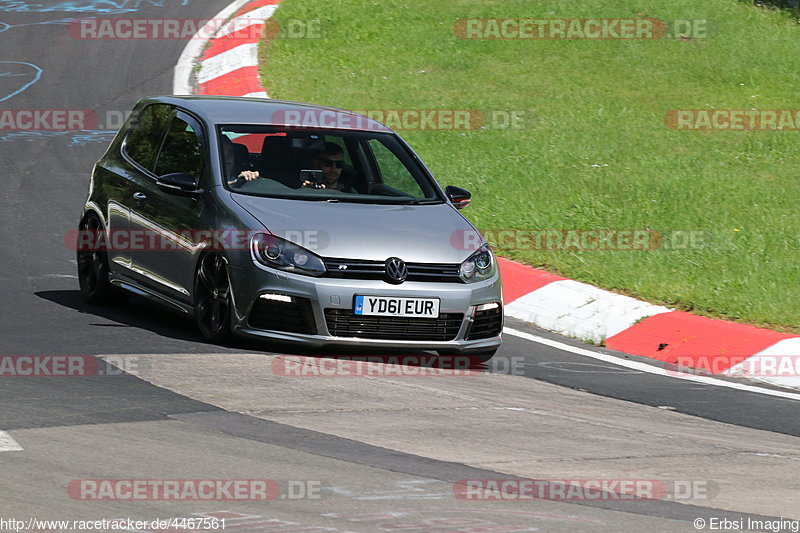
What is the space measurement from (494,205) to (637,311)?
2894 mm

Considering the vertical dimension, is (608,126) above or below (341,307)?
above

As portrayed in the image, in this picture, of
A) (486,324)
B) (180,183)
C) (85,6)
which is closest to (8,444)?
(180,183)

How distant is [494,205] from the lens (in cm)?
1285

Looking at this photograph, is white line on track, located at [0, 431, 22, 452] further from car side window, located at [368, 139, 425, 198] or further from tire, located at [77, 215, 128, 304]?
car side window, located at [368, 139, 425, 198]

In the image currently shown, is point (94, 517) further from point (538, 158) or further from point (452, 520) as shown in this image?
point (538, 158)

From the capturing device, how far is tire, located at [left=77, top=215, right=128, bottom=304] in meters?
10.0

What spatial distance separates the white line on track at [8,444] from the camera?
6008mm

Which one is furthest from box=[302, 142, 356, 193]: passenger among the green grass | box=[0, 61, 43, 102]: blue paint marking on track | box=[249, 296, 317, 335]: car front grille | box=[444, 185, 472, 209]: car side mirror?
box=[0, 61, 43, 102]: blue paint marking on track

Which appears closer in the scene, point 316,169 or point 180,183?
point 180,183

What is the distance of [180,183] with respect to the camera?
896 centimetres

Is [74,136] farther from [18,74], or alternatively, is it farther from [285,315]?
[285,315]

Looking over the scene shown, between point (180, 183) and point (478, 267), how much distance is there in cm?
209

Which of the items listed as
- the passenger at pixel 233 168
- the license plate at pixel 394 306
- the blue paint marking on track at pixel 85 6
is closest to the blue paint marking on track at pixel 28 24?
the blue paint marking on track at pixel 85 6

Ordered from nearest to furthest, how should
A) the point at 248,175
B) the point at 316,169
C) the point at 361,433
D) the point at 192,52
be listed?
1. the point at 361,433
2. the point at 248,175
3. the point at 316,169
4. the point at 192,52
